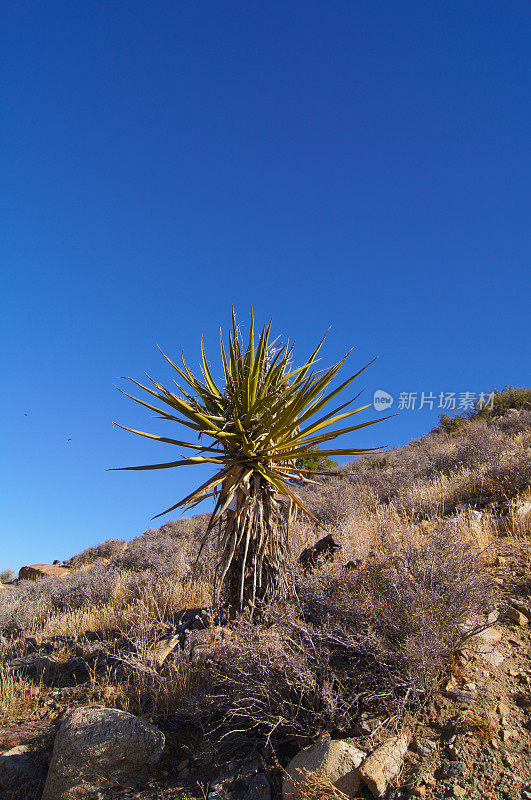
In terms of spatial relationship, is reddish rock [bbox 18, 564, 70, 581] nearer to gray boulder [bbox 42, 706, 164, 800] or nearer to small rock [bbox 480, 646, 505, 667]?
gray boulder [bbox 42, 706, 164, 800]

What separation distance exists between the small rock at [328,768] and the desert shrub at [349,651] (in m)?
0.21

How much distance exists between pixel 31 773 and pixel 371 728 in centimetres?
350

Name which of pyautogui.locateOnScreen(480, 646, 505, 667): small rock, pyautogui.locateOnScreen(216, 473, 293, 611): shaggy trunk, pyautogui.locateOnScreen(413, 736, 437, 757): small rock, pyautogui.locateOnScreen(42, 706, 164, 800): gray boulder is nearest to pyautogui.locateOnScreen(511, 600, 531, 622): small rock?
pyautogui.locateOnScreen(480, 646, 505, 667): small rock

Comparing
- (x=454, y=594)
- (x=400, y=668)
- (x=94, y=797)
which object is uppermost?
(x=454, y=594)

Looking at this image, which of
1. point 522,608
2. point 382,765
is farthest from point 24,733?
point 522,608

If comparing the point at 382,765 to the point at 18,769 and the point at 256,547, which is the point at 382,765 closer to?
the point at 256,547

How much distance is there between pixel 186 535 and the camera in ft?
49.4

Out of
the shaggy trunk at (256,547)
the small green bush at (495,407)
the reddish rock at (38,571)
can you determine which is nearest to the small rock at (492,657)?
the shaggy trunk at (256,547)

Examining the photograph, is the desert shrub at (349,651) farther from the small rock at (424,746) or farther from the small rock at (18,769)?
the small rock at (18,769)

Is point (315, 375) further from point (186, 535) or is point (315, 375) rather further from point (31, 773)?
point (186, 535)

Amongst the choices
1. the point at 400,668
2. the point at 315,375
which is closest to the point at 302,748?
the point at 400,668

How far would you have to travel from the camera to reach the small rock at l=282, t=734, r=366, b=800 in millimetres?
3131

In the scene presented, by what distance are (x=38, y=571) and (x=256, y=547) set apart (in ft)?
48.8

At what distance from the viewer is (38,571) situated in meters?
16.6
